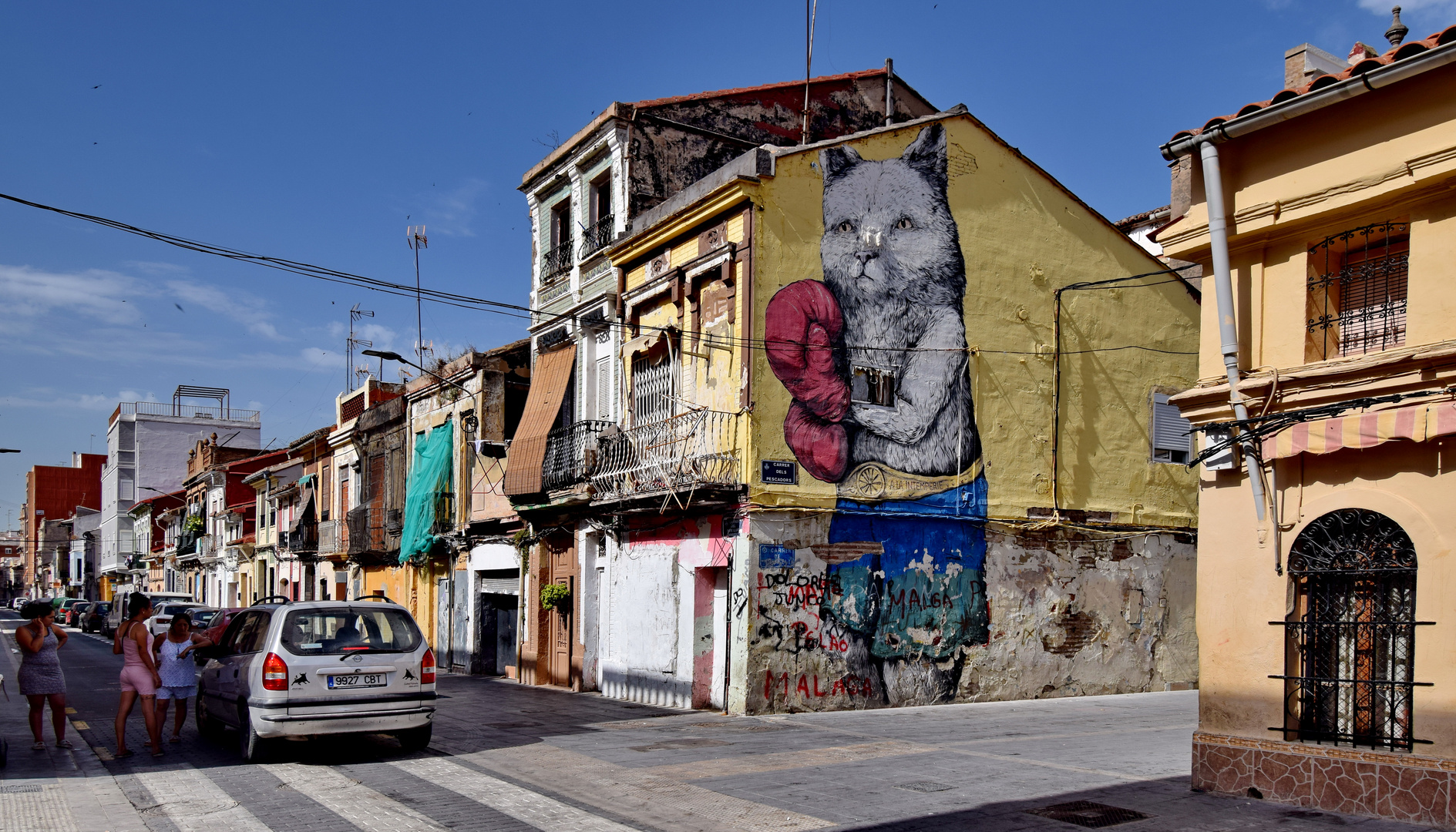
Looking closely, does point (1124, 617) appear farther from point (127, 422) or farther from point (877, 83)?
point (127, 422)

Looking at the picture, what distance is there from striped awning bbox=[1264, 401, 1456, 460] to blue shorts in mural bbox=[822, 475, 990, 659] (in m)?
8.28

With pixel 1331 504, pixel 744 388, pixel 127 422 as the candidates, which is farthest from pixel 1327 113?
pixel 127 422

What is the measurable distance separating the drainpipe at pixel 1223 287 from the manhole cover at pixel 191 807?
328 inches

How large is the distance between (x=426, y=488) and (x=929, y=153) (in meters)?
14.6

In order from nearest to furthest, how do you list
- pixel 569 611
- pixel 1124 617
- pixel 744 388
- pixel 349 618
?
1. pixel 349 618
2. pixel 744 388
3. pixel 1124 617
4. pixel 569 611

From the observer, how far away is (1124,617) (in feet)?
63.6

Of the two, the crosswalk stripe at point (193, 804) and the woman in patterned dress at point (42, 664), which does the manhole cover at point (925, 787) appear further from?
the woman in patterned dress at point (42, 664)

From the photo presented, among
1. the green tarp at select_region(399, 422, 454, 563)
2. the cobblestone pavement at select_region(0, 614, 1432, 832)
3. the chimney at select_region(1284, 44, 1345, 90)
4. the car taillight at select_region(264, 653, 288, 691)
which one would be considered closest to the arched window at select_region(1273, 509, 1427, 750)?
the cobblestone pavement at select_region(0, 614, 1432, 832)

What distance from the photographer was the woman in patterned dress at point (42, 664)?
11016 millimetres

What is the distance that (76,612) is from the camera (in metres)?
50.0

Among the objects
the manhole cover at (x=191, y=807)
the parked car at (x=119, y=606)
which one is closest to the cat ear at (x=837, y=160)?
the manhole cover at (x=191, y=807)

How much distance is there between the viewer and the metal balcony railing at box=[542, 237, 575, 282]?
2238cm

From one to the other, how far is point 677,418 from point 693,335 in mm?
1307

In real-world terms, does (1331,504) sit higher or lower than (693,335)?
lower
